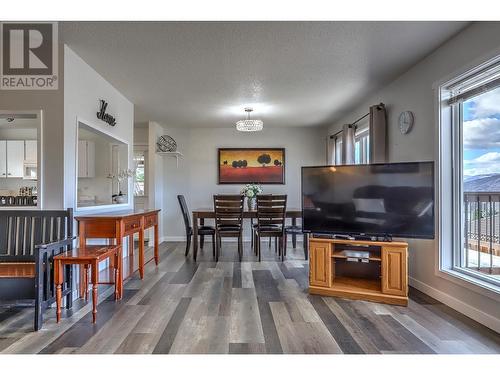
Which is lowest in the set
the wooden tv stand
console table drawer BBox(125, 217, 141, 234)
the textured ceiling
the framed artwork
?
the wooden tv stand

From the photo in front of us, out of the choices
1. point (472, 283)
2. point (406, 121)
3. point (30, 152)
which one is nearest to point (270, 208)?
point (406, 121)

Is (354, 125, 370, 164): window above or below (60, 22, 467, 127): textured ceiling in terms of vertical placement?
below

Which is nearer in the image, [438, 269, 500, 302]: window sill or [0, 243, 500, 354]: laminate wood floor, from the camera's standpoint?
[0, 243, 500, 354]: laminate wood floor

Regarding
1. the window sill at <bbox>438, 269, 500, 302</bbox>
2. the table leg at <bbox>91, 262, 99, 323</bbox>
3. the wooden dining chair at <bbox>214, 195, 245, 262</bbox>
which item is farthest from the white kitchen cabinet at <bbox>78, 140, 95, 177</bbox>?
the window sill at <bbox>438, 269, 500, 302</bbox>

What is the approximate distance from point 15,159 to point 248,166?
173 inches

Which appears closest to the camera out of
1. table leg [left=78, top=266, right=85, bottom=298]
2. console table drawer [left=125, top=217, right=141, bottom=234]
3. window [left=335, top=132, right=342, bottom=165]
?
table leg [left=78, top=266, right=85, bottom=298]

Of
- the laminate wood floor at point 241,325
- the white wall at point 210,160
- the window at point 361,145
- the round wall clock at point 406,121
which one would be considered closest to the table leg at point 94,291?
the laminate wood floor at point 241,325

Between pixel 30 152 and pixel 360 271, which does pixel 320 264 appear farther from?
pixel 30 152

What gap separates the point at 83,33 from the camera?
2562 mm

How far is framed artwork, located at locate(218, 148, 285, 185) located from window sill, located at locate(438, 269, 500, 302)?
157 inches

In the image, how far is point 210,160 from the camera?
21.2 feet

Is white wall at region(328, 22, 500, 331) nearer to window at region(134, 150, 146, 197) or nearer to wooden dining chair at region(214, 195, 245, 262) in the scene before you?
wooden dining chair at region(214, 195, 245, 262)

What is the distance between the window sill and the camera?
2270mm
